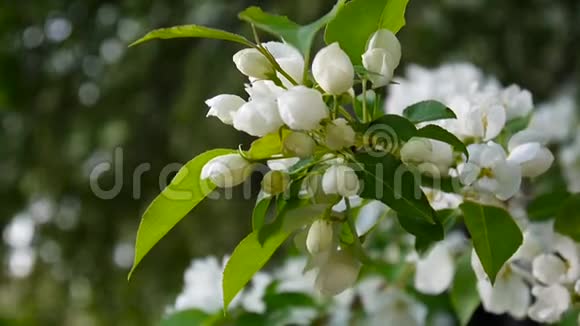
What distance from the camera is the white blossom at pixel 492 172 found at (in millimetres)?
533

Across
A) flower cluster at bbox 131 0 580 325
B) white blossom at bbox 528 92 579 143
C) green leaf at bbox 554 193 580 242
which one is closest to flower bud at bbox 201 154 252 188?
flower cluster at bbox 131 0 580 325

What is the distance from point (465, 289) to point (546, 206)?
115mm

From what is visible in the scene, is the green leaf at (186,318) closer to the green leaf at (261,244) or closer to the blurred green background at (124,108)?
the green leaf at (261,244)

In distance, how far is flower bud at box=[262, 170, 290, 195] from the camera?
1.51ft

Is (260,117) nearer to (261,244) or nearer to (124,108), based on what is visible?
(261,244)

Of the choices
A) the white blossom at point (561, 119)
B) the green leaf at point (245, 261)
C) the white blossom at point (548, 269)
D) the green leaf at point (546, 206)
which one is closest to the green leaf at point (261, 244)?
the green leaf at point (245, 261)

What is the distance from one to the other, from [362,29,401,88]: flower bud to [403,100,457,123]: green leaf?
38 mm

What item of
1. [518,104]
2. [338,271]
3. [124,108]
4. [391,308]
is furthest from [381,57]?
[124,108]

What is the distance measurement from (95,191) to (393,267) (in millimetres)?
959

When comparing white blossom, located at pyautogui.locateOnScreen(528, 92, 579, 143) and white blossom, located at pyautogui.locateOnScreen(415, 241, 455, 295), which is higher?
white blossom, located at pyautogui.locateOnScreen(415, 241, 455, 295)

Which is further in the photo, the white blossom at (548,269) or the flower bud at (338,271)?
the white blossom at (548,269)

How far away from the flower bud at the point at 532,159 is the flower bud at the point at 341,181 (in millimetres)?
161

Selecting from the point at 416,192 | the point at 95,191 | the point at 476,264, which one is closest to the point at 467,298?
the point at 476,264

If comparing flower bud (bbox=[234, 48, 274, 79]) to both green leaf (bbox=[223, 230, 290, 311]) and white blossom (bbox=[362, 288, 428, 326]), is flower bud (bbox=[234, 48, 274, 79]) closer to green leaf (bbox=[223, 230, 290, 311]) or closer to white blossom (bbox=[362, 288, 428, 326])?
green leaf (bbox=[223, 230, 290, 311])
